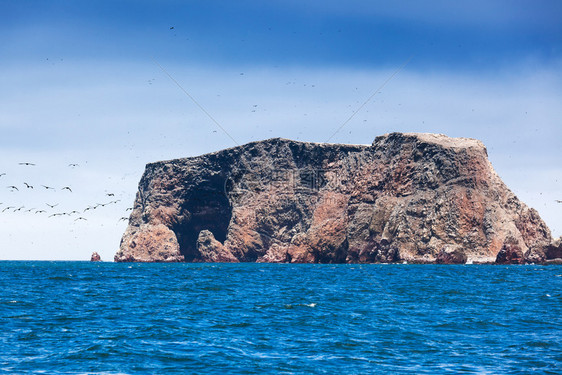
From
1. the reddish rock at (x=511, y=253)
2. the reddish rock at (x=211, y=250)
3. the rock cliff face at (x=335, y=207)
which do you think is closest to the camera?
the reddish rock at (x=511, y=253)

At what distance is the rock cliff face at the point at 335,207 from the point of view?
5069 inches

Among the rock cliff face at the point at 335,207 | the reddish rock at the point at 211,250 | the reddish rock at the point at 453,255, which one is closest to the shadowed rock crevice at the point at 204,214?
the rock cliff face at the point at 335,207

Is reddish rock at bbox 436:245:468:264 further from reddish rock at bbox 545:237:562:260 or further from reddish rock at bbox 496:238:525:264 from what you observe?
reddish rock at bbox 545:237:562:260

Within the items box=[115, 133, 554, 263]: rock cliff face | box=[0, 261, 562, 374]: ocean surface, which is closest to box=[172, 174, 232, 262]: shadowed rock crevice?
box=[115, 133, 554, 263]: rock cliff face

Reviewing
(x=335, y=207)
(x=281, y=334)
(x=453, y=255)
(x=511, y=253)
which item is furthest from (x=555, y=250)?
(x=281, y=334)

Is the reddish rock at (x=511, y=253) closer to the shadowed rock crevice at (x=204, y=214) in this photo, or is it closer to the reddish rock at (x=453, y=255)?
the reddish rock at (x=453, y=255)

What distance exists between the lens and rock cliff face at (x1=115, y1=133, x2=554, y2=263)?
128750 millimetres

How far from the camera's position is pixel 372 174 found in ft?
495

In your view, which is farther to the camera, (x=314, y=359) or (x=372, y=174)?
(x=372, y=174)

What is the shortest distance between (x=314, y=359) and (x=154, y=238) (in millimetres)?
160993

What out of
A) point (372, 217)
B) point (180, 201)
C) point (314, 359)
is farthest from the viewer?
point (180, 201)

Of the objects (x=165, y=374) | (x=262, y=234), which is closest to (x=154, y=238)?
(x=262, y=234)

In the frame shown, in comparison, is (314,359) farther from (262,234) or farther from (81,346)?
(262,234)

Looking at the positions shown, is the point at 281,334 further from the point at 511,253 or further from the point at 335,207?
the point at 335,207
